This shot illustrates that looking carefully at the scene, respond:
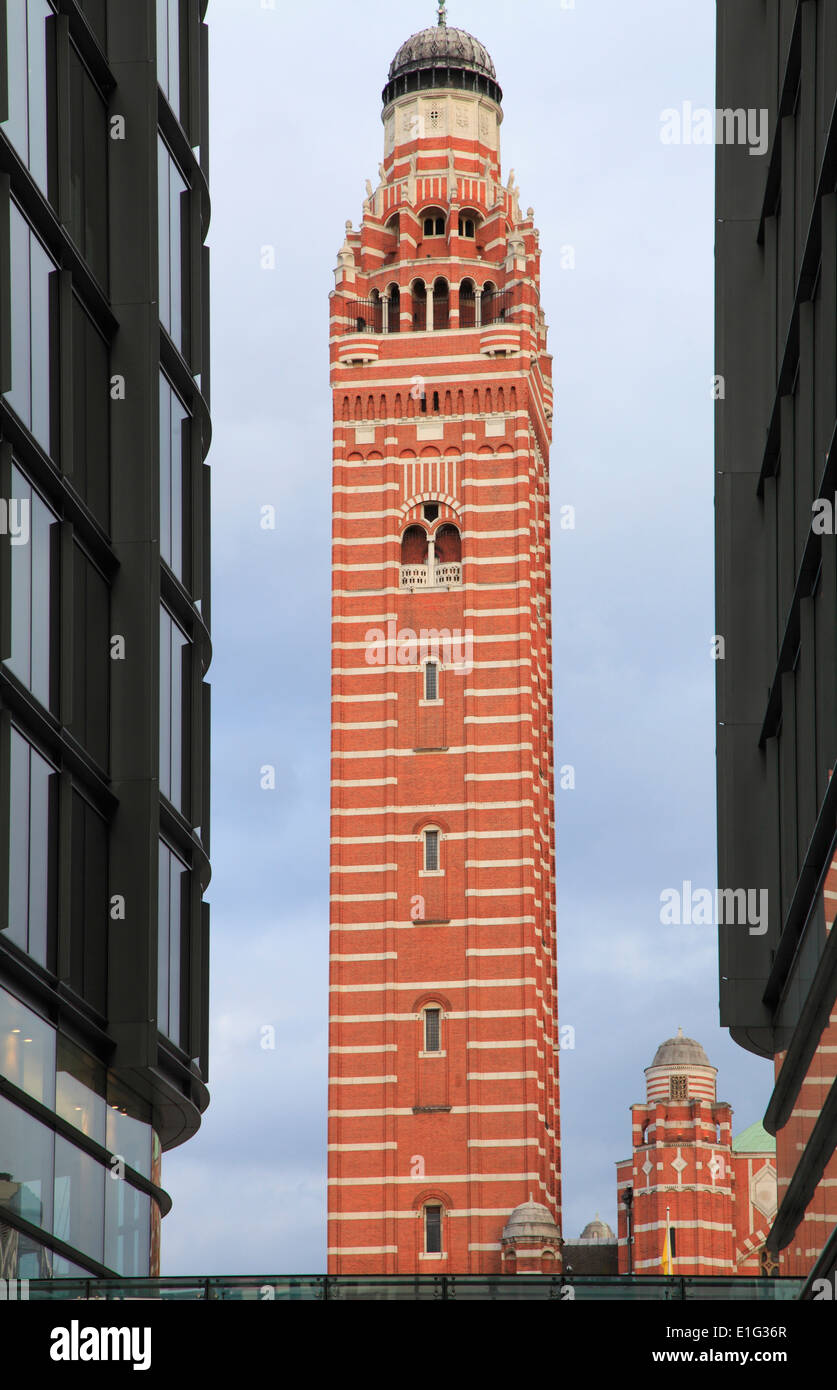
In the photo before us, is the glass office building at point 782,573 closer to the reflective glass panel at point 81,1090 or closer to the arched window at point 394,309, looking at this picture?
the reflective glass panel at point 81,1090

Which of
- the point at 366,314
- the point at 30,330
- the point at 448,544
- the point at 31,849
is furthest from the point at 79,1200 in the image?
the point at 366,314

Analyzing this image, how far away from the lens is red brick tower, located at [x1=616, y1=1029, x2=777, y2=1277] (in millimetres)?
93250

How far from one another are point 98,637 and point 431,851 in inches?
2348

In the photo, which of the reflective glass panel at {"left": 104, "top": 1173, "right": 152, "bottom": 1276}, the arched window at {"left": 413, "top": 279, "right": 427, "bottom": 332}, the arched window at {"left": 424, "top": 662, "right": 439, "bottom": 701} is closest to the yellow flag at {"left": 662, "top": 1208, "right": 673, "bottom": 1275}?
the arched window at {"left": 424, "top": 662, "right": 439, "bottom": 701}

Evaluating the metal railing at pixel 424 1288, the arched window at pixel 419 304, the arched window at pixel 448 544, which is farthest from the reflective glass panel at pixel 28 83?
the arched window at pixel 419 304

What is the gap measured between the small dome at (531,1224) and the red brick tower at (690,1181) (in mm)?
7880

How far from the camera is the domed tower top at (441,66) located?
10375cm

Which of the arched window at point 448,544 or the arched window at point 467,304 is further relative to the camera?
the arched window at point 467,304

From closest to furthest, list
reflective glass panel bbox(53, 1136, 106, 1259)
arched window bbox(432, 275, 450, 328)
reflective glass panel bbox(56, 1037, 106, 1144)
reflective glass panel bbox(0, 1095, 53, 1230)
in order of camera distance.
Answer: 1. reflective glass panel bbox(0, 1095, 53, 1230)
2. reflective glass panel bbox(53, 1136, 106, 1259)
3. reflective glass panel bbox(56, 1037, 106, 1144)
4. arched window bbox(432, 275, 450, 328)

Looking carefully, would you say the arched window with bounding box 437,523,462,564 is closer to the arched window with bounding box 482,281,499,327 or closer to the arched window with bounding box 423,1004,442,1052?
the arched window with bounding box 482,281,499,327

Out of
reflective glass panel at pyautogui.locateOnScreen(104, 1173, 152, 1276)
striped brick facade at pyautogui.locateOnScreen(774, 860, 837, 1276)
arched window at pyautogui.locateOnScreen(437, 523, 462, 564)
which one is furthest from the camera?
arched window at pyautogui.locateOnScreen(437, 523, 462, 564)

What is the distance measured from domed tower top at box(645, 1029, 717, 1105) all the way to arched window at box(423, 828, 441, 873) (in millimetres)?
13431

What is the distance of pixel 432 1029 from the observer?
90062 millimetres
